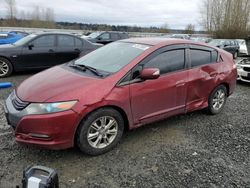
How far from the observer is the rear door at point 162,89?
12.3 feet

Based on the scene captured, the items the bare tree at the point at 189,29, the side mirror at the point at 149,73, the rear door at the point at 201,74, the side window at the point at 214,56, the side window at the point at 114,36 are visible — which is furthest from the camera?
the bare tree at the point at 189,29

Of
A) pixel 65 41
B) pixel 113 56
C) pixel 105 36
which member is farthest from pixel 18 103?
pixel 105 36

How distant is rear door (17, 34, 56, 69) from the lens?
8164mm

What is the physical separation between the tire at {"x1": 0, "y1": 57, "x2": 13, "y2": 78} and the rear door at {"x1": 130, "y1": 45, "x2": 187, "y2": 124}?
559 centimetres

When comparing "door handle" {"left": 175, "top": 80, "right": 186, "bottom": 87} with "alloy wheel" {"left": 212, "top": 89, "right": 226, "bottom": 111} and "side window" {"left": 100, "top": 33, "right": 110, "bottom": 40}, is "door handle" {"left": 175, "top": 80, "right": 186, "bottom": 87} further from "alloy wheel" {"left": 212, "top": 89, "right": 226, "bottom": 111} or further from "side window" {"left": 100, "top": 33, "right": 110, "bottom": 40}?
"side window" {"left": 100, "top": 33, "right": 110, "bottom": 40}

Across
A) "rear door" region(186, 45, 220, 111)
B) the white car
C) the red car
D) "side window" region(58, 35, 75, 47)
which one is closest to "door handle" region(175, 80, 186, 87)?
the red car

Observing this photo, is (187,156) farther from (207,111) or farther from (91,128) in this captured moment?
(207,111)

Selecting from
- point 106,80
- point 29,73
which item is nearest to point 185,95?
point 106,80

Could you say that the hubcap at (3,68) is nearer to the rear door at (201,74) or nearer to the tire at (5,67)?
the tire at (5,67)

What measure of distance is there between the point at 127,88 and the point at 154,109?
2.11 ft

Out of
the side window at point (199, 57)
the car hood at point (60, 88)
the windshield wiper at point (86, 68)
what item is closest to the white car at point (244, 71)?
the side window at point (199, 57)

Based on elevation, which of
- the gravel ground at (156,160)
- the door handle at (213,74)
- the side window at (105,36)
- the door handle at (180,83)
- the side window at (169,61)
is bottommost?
the gravel ground at (156,160)

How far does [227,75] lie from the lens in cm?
513

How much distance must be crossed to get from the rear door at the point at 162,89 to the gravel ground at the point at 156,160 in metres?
0.41
